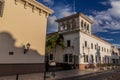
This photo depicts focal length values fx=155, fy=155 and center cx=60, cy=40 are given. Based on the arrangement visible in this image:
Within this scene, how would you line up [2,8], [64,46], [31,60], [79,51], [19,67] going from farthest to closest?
1. [64,46]
2. [79,51]
3. [31,60]
4. [19,67]
5. [2,8]

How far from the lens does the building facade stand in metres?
15.1

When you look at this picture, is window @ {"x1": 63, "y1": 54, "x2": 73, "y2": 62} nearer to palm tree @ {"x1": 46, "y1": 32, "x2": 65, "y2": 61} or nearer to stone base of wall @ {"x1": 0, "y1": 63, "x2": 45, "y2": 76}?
palm tree @ {"x1": 46, "y1": 32, "x2": 65, "y2": 61}

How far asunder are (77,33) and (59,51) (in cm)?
616

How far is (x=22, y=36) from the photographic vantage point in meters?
17.0

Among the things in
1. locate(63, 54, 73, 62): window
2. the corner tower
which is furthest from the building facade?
locate(63, 54, 73, 62): window

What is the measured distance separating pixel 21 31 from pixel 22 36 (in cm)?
56

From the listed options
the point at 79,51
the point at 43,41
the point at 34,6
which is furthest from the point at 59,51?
the point at 34,6

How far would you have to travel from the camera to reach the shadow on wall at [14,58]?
1477cm

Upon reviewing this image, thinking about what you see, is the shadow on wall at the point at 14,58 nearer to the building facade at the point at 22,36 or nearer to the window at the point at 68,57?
the building facade at the point at 22,36

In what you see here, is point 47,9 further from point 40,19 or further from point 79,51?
point 79,51

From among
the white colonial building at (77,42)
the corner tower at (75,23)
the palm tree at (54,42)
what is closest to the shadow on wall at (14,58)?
the palm tree at (54,42)

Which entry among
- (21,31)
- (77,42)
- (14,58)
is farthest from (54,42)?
(14,58)

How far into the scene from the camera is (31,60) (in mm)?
17875

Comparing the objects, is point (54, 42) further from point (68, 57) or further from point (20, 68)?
point (20, 68)
